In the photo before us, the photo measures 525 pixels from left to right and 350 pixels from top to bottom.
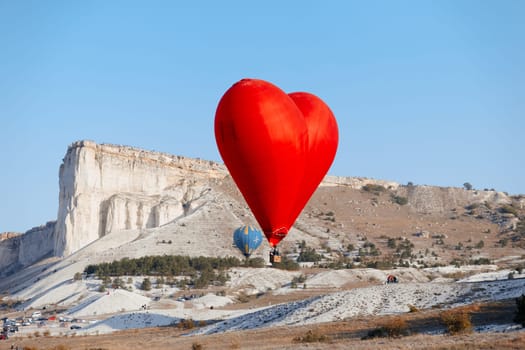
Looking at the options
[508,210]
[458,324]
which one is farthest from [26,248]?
[458,324]

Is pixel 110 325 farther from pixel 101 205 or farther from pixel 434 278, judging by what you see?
pixel 101 205

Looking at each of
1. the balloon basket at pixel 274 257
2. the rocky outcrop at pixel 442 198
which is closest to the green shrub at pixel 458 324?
the balloon basket at pixel 274 257

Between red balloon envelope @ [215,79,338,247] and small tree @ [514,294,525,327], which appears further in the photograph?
small tree @ [514,294,525,327]

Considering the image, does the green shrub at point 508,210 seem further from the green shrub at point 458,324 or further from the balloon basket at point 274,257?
the balloon basket at point 274,257

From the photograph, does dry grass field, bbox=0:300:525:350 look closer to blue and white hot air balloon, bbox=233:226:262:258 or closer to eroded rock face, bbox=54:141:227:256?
blue and white hot air balloon, bbox=233:226:262:258

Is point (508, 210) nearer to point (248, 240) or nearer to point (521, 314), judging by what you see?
point (248, 240)

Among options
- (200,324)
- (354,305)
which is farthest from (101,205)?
(354,305)

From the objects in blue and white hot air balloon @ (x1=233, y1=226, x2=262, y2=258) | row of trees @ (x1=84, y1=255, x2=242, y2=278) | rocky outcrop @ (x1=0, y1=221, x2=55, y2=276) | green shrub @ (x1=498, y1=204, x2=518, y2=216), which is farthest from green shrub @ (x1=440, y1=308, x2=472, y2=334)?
green shrub @ (x1=498, y1=204, x2=518, y2=216)
